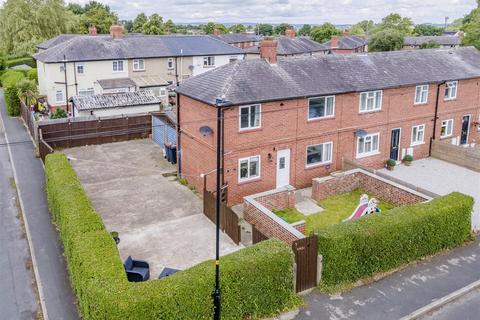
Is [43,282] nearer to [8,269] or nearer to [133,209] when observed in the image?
[8,269]

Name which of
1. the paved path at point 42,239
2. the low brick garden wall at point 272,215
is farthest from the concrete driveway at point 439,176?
the paved path at point 42,239

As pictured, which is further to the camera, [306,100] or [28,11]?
[28,11]

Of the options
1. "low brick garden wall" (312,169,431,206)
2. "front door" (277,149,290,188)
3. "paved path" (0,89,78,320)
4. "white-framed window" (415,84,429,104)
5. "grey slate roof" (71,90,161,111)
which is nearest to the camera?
"paved path" (0,89,78,320)

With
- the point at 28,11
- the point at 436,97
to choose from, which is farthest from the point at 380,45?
the point at 28,11

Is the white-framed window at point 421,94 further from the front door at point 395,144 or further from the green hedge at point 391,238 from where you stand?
the green hedge at point 391,238

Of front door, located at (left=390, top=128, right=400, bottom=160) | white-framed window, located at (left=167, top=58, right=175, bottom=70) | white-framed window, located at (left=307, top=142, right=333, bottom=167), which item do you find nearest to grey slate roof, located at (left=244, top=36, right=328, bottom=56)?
white-framed window, located at (left=167, top=58, right=175, bottom=70)

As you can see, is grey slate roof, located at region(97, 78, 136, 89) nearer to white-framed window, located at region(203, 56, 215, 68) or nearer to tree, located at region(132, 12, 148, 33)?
white-framed window, located at region(203, 56, 215, 68)

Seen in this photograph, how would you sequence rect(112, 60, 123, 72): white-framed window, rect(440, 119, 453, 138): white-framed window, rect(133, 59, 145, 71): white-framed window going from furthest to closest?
rect(133, 59, 145, 71): white-framed window
rect(112, 60, 123, 72): white-framed window
rect(440, 119, 453, 138): white-framed window

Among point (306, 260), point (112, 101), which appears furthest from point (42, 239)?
point (112, 101)
